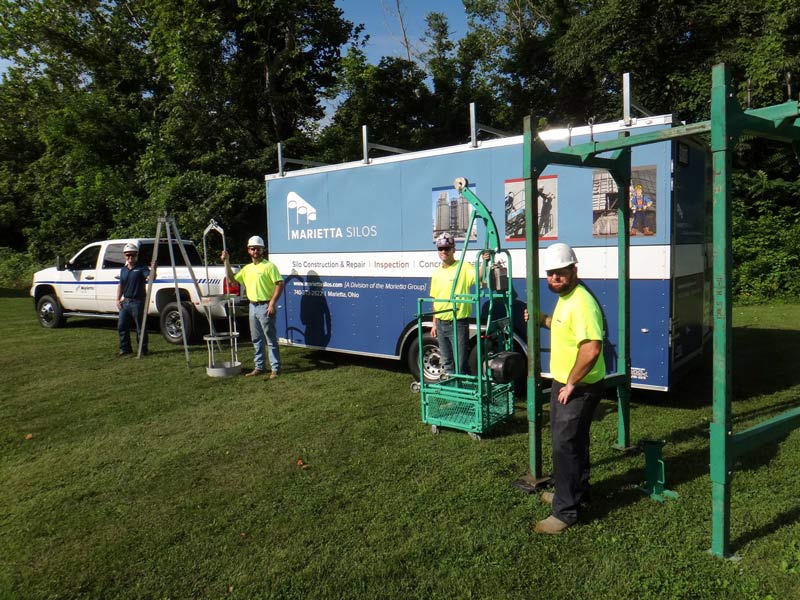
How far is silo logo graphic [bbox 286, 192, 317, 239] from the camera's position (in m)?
8.72

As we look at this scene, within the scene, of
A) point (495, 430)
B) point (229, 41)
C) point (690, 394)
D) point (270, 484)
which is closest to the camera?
point (270, 484)

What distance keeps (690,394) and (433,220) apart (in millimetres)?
3530

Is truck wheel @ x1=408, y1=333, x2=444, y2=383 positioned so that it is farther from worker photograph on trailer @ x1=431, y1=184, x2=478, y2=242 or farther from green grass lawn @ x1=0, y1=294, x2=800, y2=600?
worker photograph on trailer @ x1=431, y1=184, x2=478, y2=242

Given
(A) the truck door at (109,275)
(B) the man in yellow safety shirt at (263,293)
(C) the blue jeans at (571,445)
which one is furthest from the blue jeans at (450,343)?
(A) the truck door at (109,275)

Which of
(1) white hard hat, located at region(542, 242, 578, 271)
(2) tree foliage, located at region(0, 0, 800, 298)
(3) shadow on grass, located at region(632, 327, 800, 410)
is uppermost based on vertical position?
(2) tree foliage, located at region(0, 0, 800, 298)

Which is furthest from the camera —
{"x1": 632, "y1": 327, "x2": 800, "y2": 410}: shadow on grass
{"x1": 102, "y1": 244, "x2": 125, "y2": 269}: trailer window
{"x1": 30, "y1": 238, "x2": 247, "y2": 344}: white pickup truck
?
{"x1": 102, "y1": 244, "x2": 125, "y2": 269}: trailer window

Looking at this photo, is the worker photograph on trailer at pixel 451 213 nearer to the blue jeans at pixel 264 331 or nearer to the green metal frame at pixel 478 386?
the green metal frame at pixel 478 386

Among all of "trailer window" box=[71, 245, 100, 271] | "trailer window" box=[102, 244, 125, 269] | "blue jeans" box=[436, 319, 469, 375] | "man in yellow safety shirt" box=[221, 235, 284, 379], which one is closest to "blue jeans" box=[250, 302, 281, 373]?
"man in yellow safety shirt" box=[221, 235, 284, 379]

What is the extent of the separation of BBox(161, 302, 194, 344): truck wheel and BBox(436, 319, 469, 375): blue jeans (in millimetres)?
6583

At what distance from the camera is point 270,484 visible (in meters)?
4.83

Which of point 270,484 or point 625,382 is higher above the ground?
point 625,382

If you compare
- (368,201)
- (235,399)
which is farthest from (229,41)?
(235,399)

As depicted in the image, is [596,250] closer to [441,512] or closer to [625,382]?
[625,382]

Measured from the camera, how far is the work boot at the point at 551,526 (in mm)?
3844
